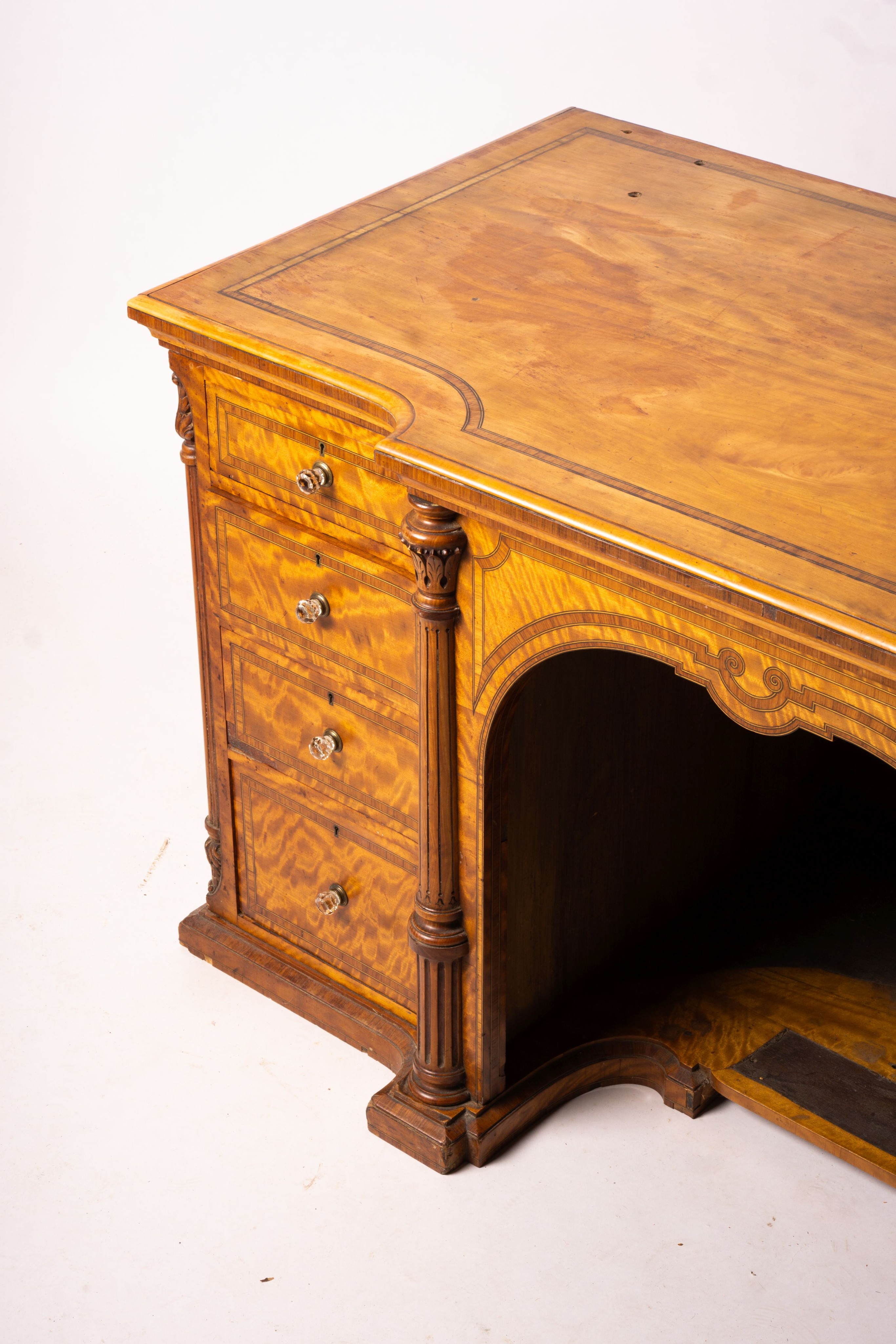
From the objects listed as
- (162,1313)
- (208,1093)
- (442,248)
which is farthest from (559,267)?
(162,1313)

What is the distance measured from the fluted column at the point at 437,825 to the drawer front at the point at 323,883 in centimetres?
10

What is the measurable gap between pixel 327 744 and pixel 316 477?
1.50 feet

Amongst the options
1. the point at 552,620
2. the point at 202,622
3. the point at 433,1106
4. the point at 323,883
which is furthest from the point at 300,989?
the point at 552,620

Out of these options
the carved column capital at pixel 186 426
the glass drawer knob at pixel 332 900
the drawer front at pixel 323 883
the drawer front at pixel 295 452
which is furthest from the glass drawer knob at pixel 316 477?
the glass drawer knob at pixel 332 900

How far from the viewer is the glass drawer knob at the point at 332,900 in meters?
3.27

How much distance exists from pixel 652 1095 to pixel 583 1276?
16.6 inches

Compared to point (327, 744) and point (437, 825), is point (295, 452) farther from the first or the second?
point (437, 825)

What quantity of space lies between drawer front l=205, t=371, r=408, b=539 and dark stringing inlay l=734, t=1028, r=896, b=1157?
A: 112cm

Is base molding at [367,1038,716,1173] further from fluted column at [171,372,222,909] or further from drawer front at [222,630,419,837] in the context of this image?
fluted column at [171,372,222,909]

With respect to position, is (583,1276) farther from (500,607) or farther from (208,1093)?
(500,607)

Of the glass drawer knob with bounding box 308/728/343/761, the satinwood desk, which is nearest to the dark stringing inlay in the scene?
the satinwood desk

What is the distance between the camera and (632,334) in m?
2.93

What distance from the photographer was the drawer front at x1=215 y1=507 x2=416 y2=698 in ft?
9.71

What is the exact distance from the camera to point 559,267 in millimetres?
3133
